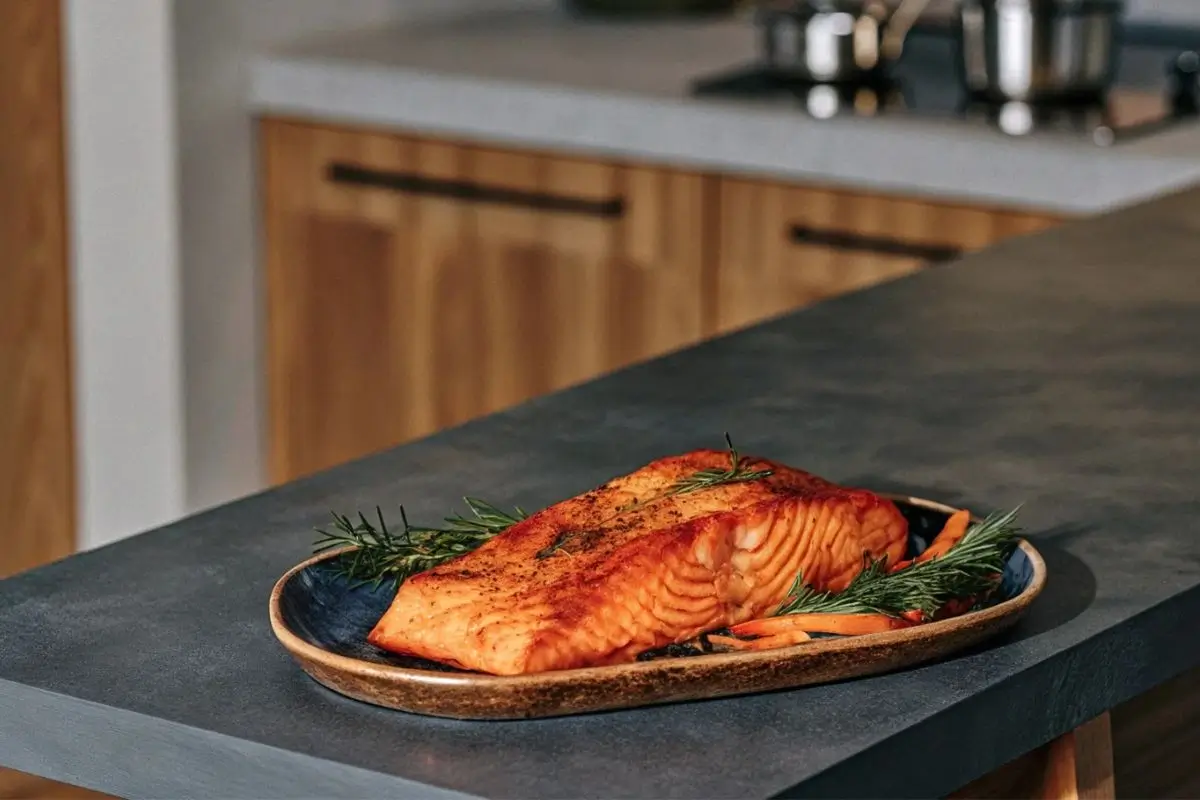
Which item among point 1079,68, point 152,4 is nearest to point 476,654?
point 1079,68

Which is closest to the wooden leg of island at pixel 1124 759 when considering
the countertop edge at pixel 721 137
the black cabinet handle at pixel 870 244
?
the countertop edge at pixel 721 137

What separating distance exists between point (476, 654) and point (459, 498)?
11.9 inches

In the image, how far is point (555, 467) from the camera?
1206 mm

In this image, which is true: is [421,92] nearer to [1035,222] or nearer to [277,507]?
[1035,222]

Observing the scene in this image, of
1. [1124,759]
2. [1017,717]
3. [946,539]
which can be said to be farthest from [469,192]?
[1017,717]

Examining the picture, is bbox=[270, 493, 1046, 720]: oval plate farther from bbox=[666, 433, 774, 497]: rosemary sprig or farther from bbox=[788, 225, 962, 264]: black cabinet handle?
bbox=[788, 225, 962, 264]: black cabinet handle

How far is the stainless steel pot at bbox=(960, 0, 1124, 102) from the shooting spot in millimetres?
2545

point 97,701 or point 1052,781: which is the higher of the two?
point 97,701

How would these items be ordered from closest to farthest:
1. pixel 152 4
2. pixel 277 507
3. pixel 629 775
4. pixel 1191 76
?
pixel 629 775 < pixel 277 507 < pixel 1191 76 < pixel 152 4

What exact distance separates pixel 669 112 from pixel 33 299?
0.96 metres

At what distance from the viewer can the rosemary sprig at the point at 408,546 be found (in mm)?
949

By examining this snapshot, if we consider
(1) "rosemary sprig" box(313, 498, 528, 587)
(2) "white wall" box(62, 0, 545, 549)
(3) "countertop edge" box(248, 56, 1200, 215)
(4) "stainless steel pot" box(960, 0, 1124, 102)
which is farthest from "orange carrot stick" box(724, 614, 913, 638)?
(2) "white wall" box(62, 0, 545, 549)

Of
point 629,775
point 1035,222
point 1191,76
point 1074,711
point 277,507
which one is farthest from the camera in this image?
point 1191,76

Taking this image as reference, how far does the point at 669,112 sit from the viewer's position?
2.62 m
